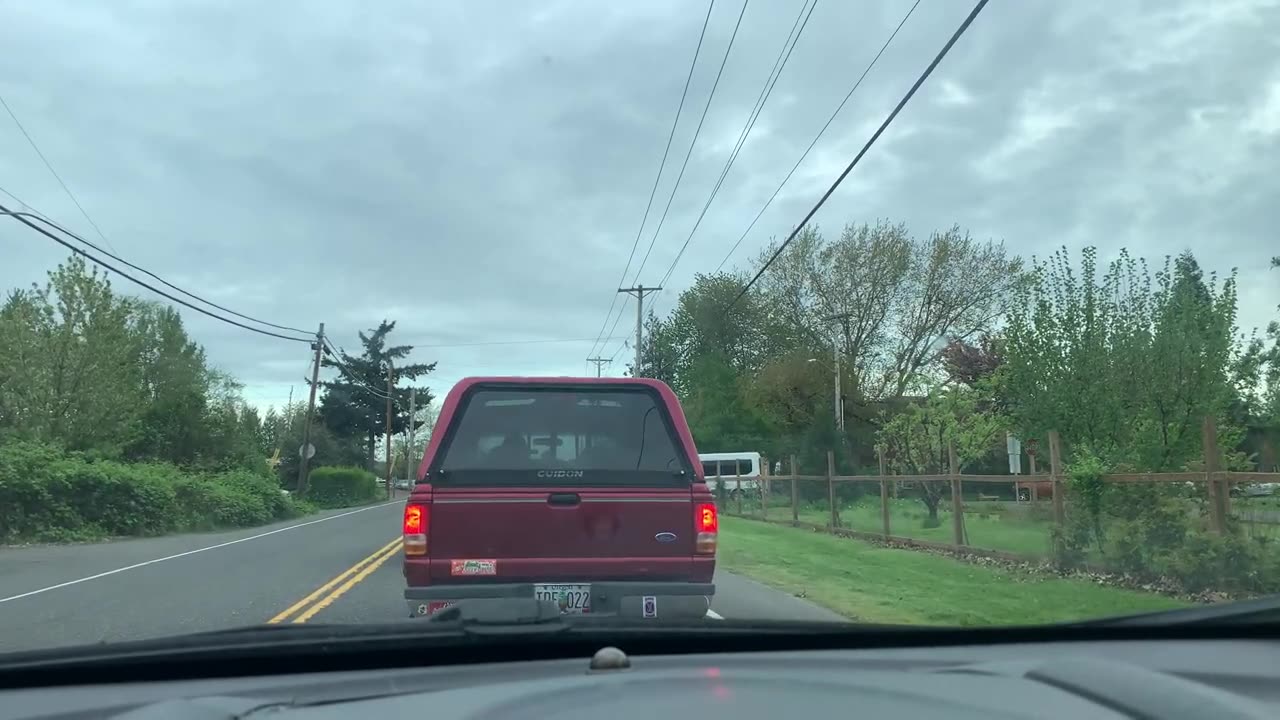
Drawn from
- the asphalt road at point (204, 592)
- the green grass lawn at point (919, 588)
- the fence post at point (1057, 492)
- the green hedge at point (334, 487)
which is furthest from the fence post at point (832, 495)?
the green hedge at point (334, 487)

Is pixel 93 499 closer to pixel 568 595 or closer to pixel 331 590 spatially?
pixel 331 590

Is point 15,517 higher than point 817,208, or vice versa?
point 817,208

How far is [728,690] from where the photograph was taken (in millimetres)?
2814

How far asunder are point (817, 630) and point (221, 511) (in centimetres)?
3074

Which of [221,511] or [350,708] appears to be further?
[221,511]

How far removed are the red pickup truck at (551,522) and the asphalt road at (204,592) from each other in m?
0.92

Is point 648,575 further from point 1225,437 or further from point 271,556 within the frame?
point 271,556

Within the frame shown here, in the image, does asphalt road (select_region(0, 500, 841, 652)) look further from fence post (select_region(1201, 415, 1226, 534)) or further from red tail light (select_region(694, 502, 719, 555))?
fence post (select_region(1201, 415, 1226, 534))

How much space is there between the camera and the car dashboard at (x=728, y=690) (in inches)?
103

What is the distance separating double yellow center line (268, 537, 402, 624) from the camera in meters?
9.63

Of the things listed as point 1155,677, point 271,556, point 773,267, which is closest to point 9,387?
point 271,556

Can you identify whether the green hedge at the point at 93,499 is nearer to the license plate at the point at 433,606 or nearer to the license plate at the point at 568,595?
the license plate at the point at 433,606

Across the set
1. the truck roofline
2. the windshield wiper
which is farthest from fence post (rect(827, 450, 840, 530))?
the windshield wiper

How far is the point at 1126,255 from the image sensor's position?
1562cm
